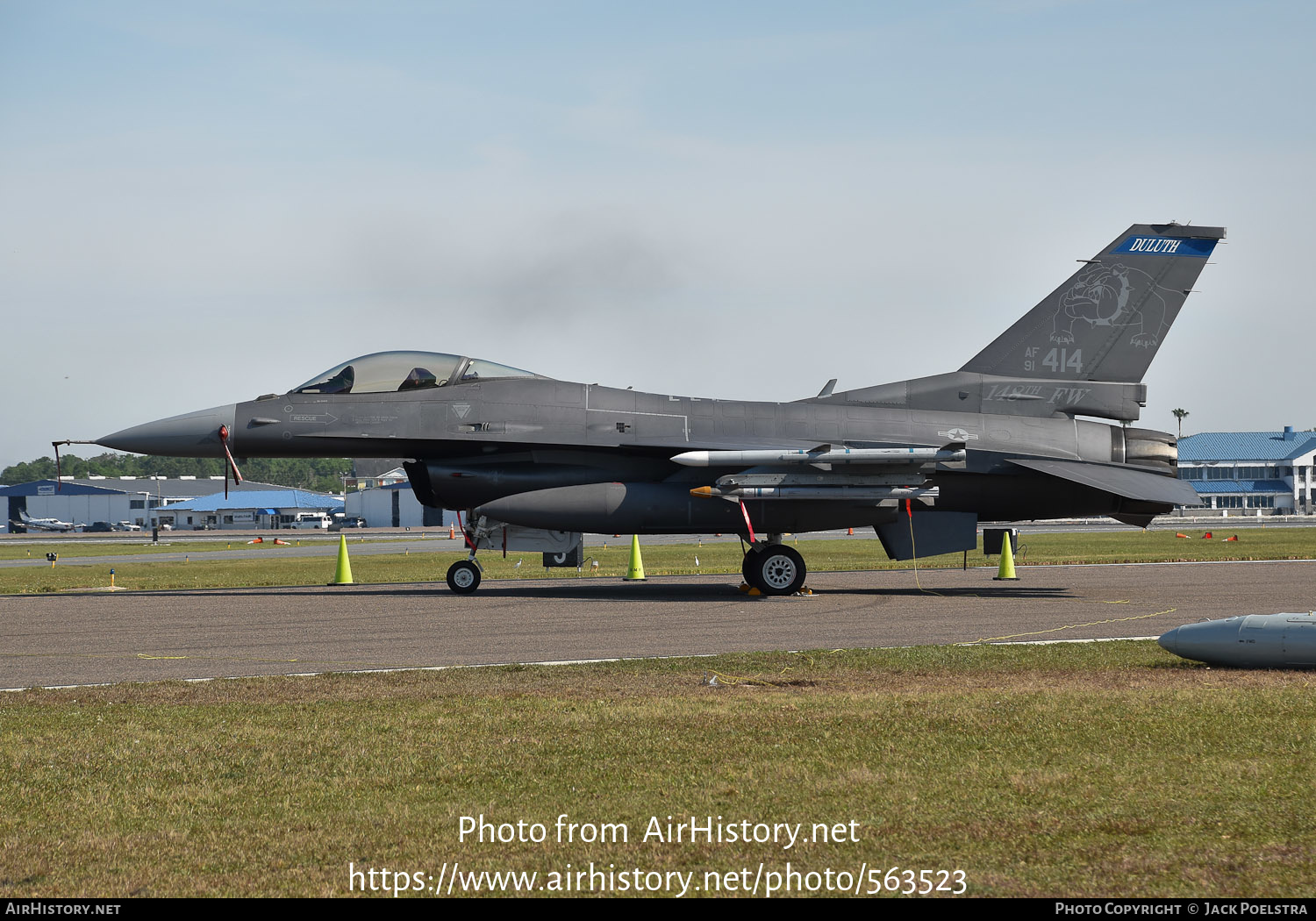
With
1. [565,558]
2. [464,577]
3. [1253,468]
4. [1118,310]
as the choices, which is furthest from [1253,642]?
[1253,468]

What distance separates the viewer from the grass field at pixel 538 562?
29.4 meters

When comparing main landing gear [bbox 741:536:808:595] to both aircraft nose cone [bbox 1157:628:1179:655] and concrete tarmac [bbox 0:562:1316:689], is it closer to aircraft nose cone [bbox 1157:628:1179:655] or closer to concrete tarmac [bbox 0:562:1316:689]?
concrete tarmac [bbox 0:562:1316:689]

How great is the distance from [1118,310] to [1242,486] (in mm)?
132389

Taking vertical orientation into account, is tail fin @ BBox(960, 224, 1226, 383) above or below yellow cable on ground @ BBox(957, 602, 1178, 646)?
above

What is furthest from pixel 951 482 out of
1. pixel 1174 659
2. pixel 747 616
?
pixel 1174 659

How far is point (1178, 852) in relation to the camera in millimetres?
5184

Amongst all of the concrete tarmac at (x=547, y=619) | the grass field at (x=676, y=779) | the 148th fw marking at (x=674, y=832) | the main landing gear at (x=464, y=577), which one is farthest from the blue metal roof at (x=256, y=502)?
the 148th fw marking at (x=674, y=832)

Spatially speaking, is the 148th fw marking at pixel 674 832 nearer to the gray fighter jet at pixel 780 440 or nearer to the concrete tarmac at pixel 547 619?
the concrete tarmac at pixel 547 619

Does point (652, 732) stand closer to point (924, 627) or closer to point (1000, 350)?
point (924, 627)

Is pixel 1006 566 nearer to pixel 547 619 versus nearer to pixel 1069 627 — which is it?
pixel 1069 627

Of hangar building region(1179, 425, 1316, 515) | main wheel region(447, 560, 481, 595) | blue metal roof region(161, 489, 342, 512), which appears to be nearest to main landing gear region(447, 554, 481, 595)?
main wheel region(447, 560, 481, 595)

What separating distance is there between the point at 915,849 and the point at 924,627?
33.8 feet

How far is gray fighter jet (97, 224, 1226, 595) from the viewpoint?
821 inches

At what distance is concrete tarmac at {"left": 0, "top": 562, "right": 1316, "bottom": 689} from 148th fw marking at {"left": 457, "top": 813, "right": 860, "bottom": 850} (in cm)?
650
